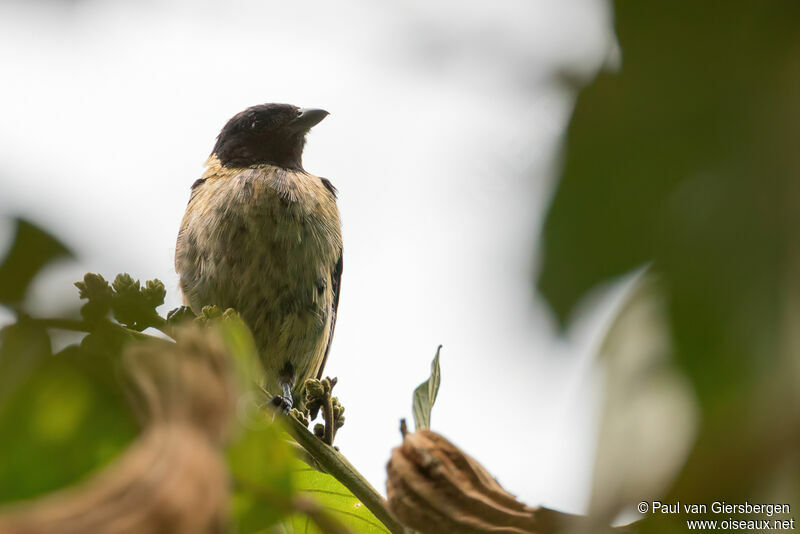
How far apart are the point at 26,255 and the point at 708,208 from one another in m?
0.67

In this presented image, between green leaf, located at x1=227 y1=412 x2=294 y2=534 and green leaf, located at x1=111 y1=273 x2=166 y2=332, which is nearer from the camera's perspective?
green leaf, located at x1=227 y1=412 x2=294 y2=534

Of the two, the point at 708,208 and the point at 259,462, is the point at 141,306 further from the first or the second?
the point at 708,208

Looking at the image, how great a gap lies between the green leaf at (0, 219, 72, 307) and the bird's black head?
424 centimetres

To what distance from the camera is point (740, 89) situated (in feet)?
1.79

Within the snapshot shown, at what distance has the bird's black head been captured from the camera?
517 cm

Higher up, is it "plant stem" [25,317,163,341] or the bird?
the bird

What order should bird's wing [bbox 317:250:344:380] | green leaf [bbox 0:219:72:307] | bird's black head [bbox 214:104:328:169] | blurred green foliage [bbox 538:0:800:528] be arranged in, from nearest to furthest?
1. blurred green foliage [bbox 538:0:800:528]
2. green leaf [bbox 0:219:72:307]
3. bird's wing [bbox 317:250:344:380]
4. bird's black head [bbox 214:104:328:169]

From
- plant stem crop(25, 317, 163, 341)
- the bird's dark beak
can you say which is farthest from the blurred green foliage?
the bird's dark beak

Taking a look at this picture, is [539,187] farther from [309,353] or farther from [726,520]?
[309,353]

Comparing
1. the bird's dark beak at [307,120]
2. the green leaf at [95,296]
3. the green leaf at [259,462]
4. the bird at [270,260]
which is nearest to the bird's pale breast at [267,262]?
the bird at [270,260]

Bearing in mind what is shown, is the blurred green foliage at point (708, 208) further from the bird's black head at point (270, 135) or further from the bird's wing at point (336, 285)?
the bird's black head at point (270, 135)

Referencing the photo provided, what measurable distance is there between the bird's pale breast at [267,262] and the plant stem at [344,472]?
87.9 inches

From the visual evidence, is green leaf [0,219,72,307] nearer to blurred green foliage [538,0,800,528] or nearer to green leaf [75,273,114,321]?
green leaf [75,273,114,321]

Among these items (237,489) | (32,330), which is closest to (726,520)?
(237,489)
